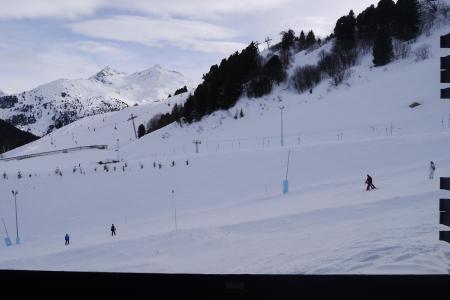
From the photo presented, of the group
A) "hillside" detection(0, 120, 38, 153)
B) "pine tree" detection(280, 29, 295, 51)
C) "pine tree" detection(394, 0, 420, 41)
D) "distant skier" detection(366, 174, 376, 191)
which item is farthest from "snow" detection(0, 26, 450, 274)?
"hillside" detection(0, 120, 38, 153)

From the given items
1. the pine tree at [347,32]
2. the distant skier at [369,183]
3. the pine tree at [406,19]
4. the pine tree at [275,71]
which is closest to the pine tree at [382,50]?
the pine tree at [406,19]

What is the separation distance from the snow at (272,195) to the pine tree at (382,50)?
3.00ft

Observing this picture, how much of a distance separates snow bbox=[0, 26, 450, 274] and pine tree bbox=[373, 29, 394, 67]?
0.91 m

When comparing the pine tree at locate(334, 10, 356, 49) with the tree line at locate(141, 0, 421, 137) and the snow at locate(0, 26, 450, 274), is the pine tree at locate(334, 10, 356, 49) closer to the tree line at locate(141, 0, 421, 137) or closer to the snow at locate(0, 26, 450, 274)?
the tree line at locate(141, 0, 421, 137)

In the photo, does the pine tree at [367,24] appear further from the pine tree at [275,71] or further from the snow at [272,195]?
the pine tree at [275,71]

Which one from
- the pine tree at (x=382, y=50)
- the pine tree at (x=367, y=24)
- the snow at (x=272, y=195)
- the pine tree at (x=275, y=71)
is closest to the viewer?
the snow at (x=272, y=195)

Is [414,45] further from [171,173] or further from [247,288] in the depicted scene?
[247,288]

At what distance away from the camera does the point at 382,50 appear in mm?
44688

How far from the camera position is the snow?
8.25 meters

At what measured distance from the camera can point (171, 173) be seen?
89.3ft

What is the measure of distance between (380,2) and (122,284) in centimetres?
5217

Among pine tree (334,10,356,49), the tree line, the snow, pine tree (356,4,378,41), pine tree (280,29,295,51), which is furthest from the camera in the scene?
pine tree (280,29,295,51)

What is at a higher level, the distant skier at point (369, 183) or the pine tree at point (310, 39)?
the pine tree at point (310, 39)

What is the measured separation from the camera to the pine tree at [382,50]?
147 ft
